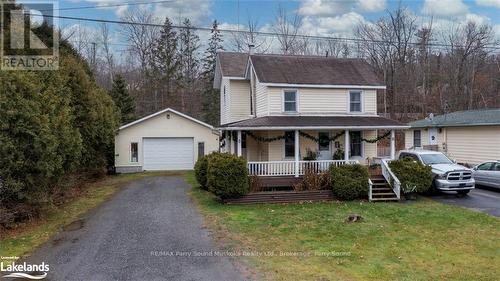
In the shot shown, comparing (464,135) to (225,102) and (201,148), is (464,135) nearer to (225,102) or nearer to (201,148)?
(225,102)

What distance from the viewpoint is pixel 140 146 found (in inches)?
1030

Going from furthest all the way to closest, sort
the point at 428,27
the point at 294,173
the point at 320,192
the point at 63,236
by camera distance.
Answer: the point at 428,27 → the point at 294,173 → the point at 320,192 → the point at 63,236

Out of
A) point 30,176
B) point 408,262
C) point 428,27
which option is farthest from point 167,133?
point 428,27

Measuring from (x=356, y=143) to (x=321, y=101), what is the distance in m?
2.64

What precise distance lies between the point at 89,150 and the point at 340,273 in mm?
16102

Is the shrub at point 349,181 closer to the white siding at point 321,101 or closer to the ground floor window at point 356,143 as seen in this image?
the ground floor window at point 356,143

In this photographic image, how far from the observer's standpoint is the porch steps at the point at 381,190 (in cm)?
1497

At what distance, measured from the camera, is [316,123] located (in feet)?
55.8

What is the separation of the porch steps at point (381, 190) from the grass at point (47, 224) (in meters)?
10.3

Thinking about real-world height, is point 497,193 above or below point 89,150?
below

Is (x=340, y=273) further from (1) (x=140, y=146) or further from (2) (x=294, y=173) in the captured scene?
(1) (x=140, y=146)

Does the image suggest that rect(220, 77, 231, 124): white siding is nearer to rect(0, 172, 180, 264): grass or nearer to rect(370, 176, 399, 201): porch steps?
Answer: rect(0, 172, 180, 264): grass

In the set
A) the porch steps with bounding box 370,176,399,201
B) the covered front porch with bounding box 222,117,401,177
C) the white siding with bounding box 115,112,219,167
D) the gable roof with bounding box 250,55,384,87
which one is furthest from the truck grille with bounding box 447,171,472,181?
the white siding with bounding box 115,112,219,167

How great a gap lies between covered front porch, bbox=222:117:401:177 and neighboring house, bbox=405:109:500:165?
6.56 m
